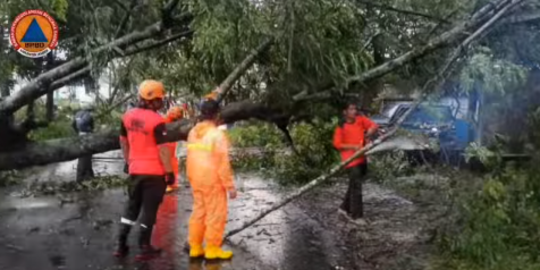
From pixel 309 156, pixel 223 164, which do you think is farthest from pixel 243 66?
pixel 309 156

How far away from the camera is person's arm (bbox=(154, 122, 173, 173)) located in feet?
20.3

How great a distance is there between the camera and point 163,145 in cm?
632

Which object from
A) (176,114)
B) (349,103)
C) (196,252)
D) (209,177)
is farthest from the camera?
(176,114)

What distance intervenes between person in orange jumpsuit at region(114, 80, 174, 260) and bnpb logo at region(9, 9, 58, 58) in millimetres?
1052

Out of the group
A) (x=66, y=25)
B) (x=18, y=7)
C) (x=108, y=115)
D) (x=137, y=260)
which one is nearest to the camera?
(x=18, y=7)

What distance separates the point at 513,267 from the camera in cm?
572

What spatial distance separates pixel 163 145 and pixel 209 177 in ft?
1.70

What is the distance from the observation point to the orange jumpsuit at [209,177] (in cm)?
618


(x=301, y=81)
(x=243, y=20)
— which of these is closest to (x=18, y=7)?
(x=243, y=20)

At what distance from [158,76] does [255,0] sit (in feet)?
10.8

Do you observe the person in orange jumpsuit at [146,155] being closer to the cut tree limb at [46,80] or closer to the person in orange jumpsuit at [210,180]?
the person in orange jumpsuit at [210,180]

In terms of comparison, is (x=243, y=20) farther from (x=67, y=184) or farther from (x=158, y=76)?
(x=67, y=184)

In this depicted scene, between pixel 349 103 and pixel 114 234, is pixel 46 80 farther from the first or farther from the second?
pixel 349 103

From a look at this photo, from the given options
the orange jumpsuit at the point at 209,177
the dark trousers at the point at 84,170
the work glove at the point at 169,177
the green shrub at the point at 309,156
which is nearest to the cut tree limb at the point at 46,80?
the orange jumpsuit at the point at 209,177
